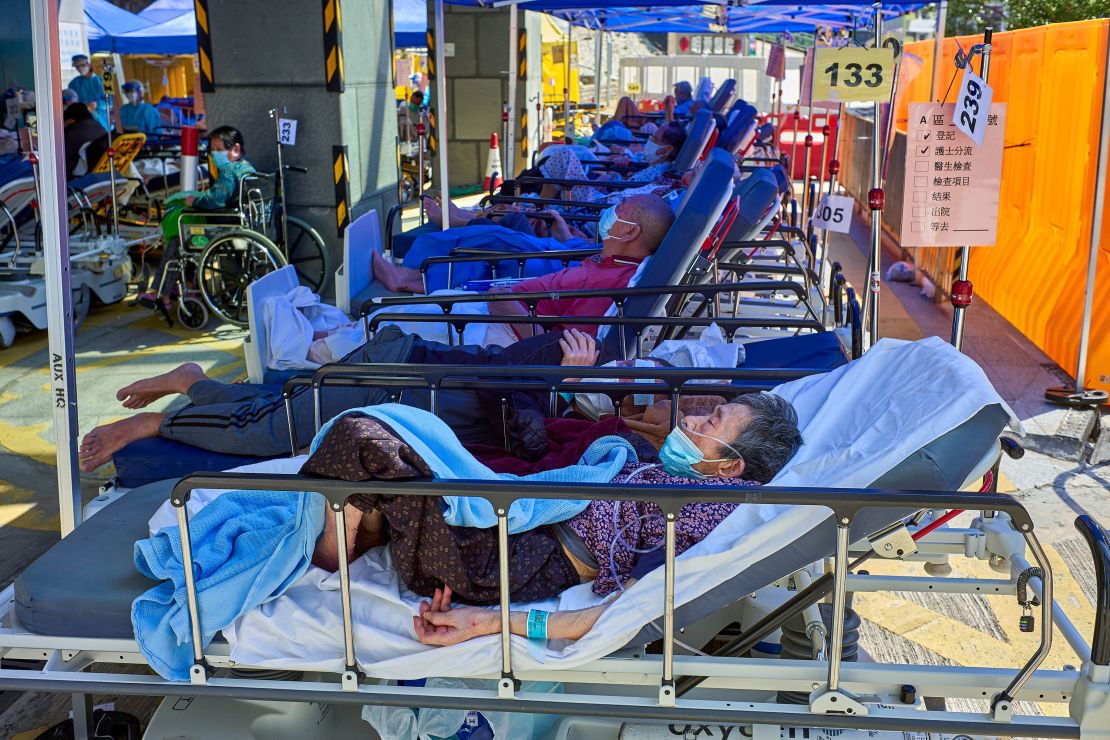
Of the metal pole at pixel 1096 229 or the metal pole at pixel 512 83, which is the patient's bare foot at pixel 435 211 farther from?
the metal pole at pixel 1096 229

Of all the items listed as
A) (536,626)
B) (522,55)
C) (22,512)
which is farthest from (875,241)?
(522,55)

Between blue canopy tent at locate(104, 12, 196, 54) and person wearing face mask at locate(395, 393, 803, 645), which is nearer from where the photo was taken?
person wearing face mask at locate(395, 393, 803, 645)

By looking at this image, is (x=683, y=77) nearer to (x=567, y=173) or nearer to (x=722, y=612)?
(x=567, y=173)

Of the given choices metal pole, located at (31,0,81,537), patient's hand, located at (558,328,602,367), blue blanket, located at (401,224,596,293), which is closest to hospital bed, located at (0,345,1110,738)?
metal pole, located at (31,0,81,537)

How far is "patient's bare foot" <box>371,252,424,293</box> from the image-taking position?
6.22m

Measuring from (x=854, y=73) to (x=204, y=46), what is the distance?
5.31 metres

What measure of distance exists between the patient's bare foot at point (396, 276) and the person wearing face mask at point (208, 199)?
1912mm

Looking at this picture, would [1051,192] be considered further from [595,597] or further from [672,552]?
[672,552]

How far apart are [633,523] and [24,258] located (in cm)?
646

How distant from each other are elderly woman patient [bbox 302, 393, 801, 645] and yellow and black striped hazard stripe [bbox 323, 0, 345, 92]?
20.1 feet

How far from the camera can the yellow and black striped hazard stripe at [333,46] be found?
7.93 metres

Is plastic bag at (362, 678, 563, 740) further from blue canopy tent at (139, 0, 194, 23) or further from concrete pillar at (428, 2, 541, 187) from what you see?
blue canopy tent at (139, 0, 194, 23)

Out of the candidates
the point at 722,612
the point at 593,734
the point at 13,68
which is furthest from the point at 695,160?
the point at 13,68

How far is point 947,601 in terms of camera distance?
161 inches
